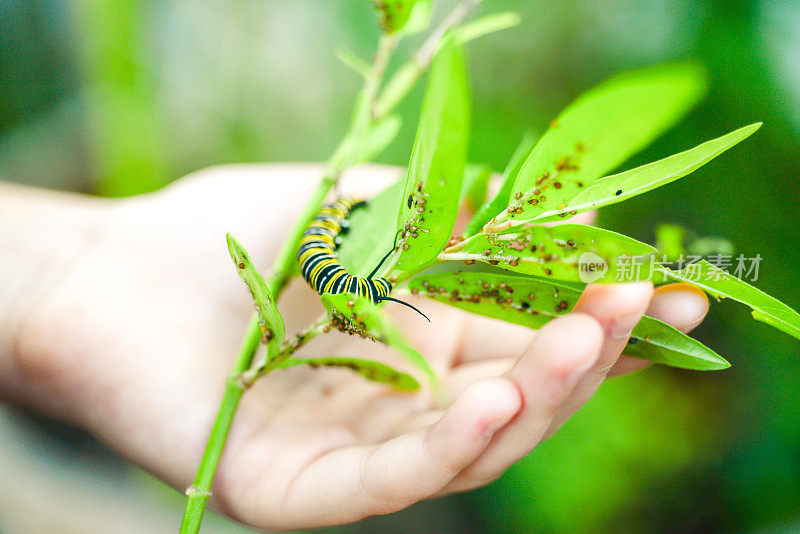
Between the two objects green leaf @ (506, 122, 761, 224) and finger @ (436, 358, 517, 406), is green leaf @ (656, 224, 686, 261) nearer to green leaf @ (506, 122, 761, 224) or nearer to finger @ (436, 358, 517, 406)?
green leaf @ (506, 122, 761, 224)

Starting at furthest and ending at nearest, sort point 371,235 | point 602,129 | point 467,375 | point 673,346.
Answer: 1. point 467,375
2. point 371,235
3. point 673,346
4. point 602,129

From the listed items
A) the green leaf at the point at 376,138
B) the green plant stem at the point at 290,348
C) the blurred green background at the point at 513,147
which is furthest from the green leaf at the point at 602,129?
the blurred green background at the point at 513,147

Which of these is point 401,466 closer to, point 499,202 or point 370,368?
point 370,368

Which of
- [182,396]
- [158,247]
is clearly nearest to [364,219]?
[182,396]

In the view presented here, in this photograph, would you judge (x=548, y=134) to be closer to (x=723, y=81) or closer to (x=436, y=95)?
(x=436, y=95)

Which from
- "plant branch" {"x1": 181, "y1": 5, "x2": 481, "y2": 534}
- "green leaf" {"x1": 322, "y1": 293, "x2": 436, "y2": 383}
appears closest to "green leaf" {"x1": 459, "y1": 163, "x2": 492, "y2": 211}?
"plant branch" {"x1": 181, "y1": 5, "x2": 481, "y2": 534}

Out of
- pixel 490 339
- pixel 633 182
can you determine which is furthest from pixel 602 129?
pixel 490 339

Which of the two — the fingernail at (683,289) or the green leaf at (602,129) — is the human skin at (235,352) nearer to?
the fingernail at (683,289)
